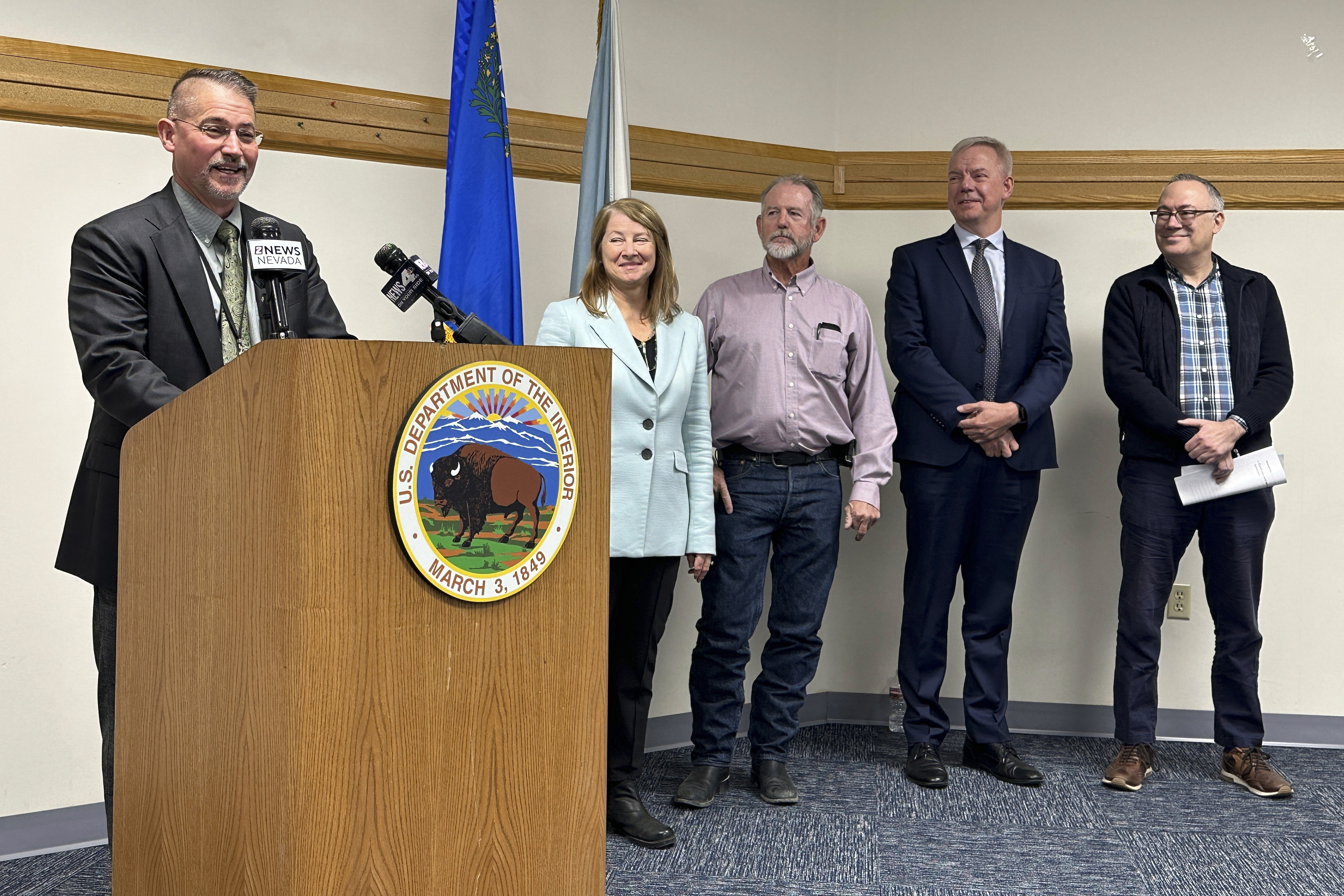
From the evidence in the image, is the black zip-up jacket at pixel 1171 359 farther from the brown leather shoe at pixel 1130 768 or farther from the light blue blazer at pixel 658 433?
the light blue blazer at pixel 658 433

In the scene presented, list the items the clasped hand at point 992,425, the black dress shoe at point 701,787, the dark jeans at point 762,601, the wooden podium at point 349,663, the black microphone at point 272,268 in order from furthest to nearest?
the clasped hand at point 992,425 < the dark jeans at point 762,601 < the black dress shoe at point 701,787 < the black microphone at point 272,268 < the wooden podium at point 349,663

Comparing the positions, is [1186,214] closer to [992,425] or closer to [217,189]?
[992,425]

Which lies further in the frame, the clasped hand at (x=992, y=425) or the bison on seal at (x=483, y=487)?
the clasped hand at (x=992, y=425)

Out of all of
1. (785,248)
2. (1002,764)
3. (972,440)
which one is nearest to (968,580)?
(972,440)

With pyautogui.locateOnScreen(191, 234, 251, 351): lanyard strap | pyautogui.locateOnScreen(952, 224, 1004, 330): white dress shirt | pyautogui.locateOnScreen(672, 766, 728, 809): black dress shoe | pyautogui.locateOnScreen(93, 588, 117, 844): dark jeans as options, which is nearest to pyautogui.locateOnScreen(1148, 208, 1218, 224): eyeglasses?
pyautogui.locateOnScreen(952, 224, 1004, 330): white dress shirt

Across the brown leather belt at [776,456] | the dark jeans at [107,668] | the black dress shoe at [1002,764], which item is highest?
the brown leather belt at [776,456]

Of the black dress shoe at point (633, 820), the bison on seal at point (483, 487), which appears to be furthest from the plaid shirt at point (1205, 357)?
the bison on seal at point (483, 487)

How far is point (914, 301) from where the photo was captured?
338 cm

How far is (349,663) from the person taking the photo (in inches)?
49.1

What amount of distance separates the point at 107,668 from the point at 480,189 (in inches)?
64.6

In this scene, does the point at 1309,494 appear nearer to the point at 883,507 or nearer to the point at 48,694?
the point at 883,507

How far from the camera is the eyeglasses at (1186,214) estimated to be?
3.29 metres

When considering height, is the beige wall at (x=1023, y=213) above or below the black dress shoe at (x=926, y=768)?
above

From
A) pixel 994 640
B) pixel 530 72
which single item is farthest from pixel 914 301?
pixel 530 72
